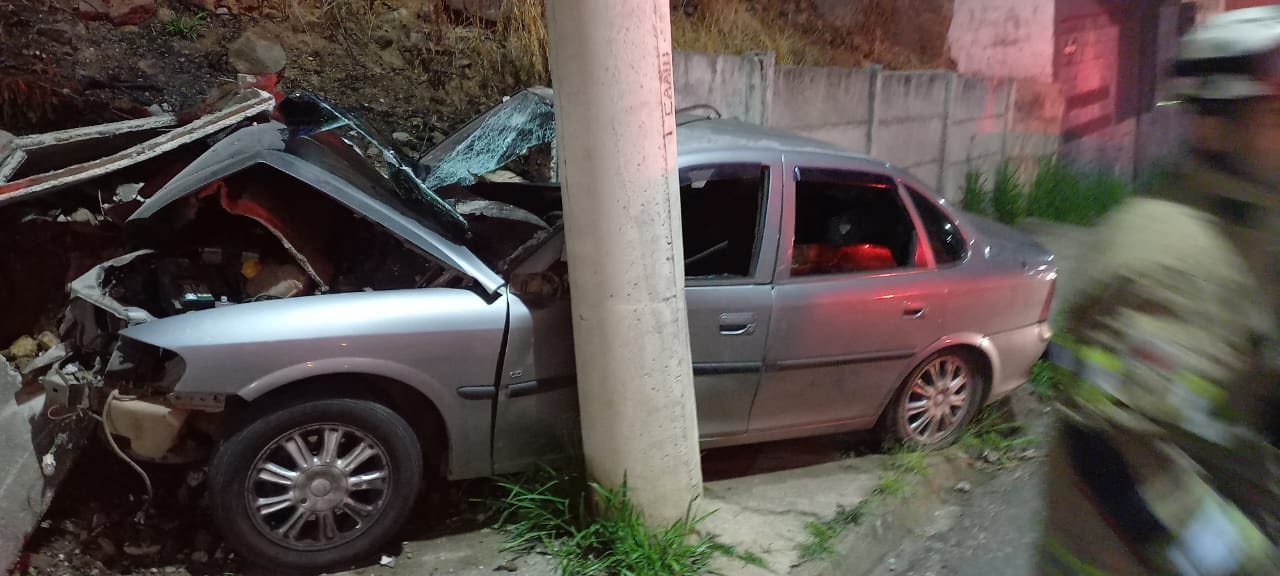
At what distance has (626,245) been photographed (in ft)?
9.86

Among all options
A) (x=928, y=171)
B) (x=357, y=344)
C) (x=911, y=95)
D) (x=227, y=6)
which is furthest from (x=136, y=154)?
(x=928, y=171)

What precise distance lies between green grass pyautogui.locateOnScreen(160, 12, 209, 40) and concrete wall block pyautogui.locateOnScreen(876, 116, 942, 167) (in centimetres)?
537

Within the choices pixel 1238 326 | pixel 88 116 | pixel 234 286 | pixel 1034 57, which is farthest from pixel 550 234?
pixel 1034 57

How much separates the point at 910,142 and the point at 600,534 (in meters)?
5.72

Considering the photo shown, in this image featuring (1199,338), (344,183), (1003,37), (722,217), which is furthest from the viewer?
(1003,37)

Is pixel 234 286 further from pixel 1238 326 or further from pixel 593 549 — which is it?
pixel 1238 326

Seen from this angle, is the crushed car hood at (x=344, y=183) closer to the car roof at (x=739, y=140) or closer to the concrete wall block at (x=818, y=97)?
the car roof at (x=739, y=140)

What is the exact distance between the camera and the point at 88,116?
5.05m

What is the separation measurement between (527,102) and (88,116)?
2.73 m

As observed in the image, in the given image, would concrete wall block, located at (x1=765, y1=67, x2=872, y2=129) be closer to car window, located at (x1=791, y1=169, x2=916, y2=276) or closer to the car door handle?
car window, located at (x1=791, y1=169, x2=916, y2=276)

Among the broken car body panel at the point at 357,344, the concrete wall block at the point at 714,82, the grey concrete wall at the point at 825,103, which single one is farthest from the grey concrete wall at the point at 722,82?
the broken car body panel at the point at 357,344

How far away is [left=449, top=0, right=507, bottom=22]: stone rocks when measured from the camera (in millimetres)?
6727

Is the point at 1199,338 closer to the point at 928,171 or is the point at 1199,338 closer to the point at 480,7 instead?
the point at 480,7

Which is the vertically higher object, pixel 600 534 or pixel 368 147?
pixel 368 147
